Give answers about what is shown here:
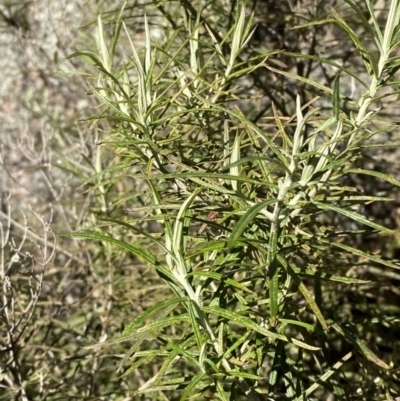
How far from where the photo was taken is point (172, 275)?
866 mm

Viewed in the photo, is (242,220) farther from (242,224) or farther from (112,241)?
(112,241)

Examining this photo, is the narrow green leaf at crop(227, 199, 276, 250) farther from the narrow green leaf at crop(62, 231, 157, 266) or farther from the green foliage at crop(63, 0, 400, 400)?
the narrow green leaf at crop(62, 231, 157, 266)

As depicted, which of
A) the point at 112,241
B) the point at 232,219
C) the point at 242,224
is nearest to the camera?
the point at 242,224

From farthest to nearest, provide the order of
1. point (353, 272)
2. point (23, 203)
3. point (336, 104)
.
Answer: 1. point (23, 203)
2. point (353, 272)
3. point (336, 104)

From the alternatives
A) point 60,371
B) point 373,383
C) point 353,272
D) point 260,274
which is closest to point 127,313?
point 60,371

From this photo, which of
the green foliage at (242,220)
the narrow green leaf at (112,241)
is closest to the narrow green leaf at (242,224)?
the green foliage at (242,220)

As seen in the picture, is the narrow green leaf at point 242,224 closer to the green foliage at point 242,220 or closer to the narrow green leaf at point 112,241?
the green foliage at point 242,220

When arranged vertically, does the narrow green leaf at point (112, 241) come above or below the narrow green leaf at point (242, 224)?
below

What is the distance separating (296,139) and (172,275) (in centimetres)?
24

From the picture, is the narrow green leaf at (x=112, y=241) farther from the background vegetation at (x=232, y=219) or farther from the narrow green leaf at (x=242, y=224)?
the narrow green leaf at (x=242, y=224)

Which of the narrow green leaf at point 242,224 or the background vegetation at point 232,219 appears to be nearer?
the narrow green leaf at point 242,224

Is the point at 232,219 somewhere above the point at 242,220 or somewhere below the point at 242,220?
below

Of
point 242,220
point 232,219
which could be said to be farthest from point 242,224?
point 232,219

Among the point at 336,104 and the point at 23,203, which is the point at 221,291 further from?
the point at 23,203
